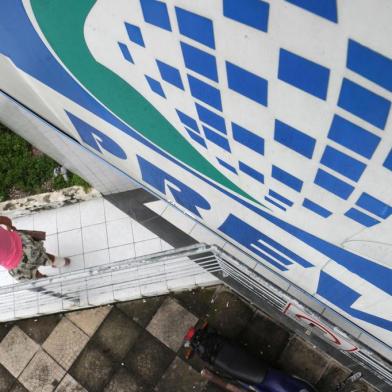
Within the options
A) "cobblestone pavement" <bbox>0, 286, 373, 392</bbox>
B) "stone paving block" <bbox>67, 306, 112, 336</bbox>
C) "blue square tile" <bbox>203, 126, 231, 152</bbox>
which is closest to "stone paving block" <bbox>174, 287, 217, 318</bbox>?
"cobblestone pavement" <bbox>0, 286, 373, 392</bbox>

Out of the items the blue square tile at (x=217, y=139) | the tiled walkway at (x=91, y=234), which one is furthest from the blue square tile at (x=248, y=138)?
the tiled walkway at (x=91, y=234)

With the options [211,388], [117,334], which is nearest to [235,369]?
[211,388]

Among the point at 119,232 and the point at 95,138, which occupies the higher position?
the point at 95,138

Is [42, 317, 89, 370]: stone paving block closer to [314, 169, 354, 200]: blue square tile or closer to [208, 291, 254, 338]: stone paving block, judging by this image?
[208, 291, 254, 338]: stone paving block

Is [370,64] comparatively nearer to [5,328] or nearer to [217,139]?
[217,139]

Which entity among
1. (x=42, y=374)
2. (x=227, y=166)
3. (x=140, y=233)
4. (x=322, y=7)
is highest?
(x=322, y=7)

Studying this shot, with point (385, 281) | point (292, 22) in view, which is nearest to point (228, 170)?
point (385, 281)

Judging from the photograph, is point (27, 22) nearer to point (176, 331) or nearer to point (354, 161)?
point (354, 161)
